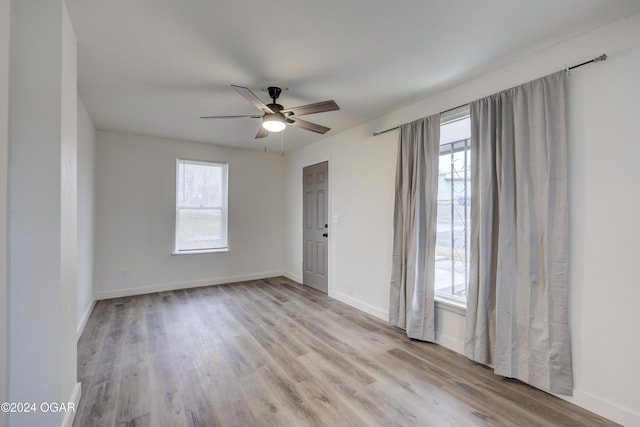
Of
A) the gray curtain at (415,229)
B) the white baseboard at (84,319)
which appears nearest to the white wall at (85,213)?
the white baseboard at (84,319)

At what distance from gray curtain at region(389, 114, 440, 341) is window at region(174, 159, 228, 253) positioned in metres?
3.38

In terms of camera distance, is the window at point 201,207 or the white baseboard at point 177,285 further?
the window at point 201,207

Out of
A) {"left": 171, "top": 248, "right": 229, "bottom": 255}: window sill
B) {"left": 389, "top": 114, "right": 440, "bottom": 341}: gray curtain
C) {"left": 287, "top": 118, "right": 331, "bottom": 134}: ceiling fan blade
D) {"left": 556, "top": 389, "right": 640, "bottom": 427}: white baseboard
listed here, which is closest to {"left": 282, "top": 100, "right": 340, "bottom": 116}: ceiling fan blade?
{"left": 287, "top": 118, "right": 331, "bottom": 134}: ceiling fan blade

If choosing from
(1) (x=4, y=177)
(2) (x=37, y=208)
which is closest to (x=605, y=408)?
(2) (x=37, y=208)

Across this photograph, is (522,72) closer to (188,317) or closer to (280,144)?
(280,144)

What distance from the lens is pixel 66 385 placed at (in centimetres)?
171

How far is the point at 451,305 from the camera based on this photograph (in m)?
2.79

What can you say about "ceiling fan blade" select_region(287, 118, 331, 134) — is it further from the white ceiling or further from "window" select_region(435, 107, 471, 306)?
"window" select_region(435, 107, 471, 306)

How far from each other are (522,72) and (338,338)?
298cm

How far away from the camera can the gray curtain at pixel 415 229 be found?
2.91 meters

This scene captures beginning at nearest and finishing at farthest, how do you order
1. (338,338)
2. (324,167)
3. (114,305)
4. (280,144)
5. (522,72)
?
(522,72) < (338,338) < (114,305) < (324,167) < (280,144)

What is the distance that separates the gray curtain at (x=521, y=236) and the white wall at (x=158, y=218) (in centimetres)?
407

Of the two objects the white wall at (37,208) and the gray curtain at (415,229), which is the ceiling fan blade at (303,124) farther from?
the white wall at (37,208)

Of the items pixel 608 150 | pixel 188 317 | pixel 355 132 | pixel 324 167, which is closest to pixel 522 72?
pixel 608 150
